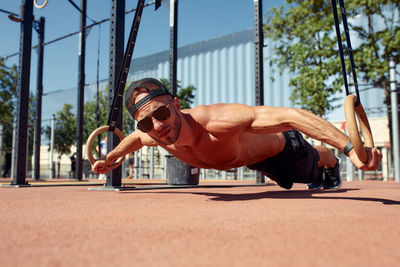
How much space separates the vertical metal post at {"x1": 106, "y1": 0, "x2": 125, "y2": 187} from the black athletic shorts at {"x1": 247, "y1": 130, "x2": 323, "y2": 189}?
1.77m

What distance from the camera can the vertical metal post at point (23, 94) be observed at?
536cm

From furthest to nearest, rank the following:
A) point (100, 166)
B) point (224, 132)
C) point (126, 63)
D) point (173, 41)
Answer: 1. point (173, 41)
2. point (126, 63)
3. point (100, 166)
4. point (224, 132)

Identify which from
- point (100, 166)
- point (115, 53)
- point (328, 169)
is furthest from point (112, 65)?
point (328, 169)

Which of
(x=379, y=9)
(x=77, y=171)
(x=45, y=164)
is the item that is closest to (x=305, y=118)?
(x=77, y=171)

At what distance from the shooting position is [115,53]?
14.8 ft

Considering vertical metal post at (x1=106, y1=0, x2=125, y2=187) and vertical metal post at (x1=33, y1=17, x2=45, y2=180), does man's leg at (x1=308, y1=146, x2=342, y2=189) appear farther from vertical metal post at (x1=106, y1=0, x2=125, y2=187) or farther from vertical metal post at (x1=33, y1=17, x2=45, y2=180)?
vertical metal post at (x1=33, y1=17, x2=45, y2=180)

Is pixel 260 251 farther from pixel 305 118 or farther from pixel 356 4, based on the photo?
pixel 356 4

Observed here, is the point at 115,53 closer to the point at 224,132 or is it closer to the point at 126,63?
the point at 126,63

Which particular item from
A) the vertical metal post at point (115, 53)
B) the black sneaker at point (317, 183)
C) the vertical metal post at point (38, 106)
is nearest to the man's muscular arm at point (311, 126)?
the black sneaker at point (317, 183)

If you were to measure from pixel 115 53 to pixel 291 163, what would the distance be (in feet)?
8.37

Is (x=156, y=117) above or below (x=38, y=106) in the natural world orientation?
below

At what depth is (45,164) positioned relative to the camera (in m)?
28.7

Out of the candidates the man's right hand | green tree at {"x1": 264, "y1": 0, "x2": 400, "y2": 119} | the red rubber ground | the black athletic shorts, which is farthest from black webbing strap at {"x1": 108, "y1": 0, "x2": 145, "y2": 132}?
green tree at {"x1": 264, "y1": 0, "x2": 400, "y2": 119}

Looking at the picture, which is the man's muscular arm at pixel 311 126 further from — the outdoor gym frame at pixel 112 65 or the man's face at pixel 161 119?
the outdoor gym frame at pixel 112 65
